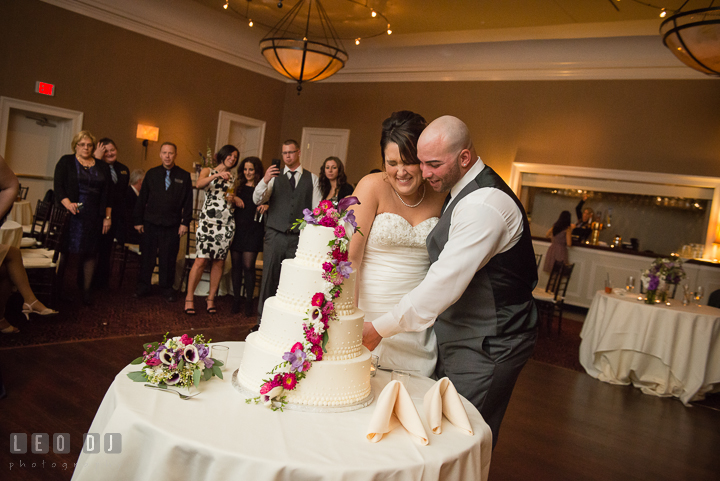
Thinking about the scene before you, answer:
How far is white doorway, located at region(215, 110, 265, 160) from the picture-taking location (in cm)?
1056

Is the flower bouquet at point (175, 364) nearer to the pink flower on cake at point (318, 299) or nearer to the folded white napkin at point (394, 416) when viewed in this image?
the pink flower on cake at point (318, 299)

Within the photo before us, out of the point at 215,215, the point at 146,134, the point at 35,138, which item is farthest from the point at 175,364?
the point at 146,134

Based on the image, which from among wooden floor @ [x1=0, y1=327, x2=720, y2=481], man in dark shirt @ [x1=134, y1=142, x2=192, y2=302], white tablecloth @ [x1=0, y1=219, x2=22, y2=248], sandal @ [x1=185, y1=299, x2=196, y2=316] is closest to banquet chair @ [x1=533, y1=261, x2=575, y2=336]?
wooden floor @ [x1=0, y1=327, x2=720, y2=481]

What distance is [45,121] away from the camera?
827cm

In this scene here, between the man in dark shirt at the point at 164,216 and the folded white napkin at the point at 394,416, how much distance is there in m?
5.02

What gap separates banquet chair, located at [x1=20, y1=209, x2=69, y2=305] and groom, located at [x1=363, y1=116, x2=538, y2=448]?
13.4 feet

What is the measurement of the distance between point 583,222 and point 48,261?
26.9 feet

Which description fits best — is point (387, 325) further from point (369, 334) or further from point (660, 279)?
point (660, 279)

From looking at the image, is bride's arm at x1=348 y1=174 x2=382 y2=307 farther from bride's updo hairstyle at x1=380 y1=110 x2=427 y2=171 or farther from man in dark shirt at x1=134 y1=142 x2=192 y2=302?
man in dark shirt at x1=134 y1=142 x2=192 y2=302

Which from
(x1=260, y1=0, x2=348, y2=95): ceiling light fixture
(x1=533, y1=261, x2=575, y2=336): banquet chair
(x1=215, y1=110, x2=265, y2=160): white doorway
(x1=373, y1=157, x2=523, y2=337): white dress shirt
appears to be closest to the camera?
(x1=373, y1=157, x2=523, y2=337): white dress shirt

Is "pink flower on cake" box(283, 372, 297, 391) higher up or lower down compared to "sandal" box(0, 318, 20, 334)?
higher up

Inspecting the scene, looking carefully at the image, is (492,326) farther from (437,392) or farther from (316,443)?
(316,443)

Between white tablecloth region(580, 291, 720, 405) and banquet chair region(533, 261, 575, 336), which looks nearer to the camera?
white tablecloth region(580, 291, 720, 405)

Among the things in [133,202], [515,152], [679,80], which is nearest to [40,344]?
[133,202]
